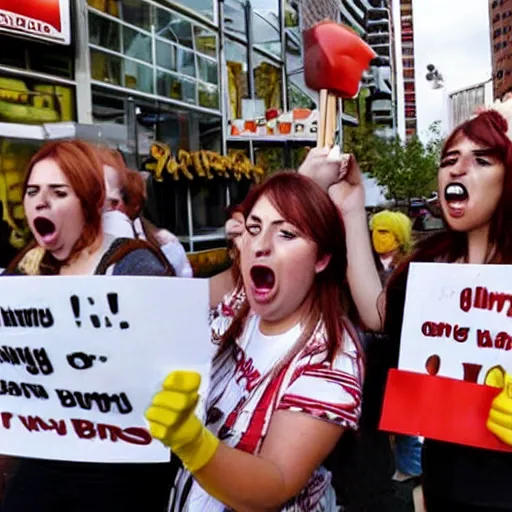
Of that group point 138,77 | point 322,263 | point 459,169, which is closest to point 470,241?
point 459,169

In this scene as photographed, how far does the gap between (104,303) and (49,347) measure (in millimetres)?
157

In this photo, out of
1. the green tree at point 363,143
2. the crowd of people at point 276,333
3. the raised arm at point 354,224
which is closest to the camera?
the crowd of people at point 276,333

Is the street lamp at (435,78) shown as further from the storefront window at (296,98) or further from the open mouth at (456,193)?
the open mouth at (456,193)

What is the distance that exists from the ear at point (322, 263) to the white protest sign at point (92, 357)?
9.3 inches

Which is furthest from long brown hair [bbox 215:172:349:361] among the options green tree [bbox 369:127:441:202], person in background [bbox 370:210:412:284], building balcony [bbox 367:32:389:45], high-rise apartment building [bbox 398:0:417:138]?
high-rise apartment building [bbox 398:0:417:138]

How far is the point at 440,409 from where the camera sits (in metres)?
1.30

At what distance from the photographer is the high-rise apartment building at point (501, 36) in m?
3.46

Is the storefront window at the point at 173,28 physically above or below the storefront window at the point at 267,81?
above

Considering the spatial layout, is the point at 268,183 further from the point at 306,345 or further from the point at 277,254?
the point at 306,345

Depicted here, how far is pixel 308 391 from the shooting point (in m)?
1.20

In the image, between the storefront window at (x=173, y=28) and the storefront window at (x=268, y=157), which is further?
the storefront window at (x=173, y=28)

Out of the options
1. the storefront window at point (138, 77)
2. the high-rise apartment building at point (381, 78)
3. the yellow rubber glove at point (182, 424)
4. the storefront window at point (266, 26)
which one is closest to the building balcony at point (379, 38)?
the high-rise apartment building at point (381, 78)

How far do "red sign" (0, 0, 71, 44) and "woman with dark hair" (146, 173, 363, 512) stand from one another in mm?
4782

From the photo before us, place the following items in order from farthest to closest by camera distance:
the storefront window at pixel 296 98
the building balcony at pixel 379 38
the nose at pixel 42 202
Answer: the building balcony at pixel 379 38 < the storefront window at pixel 296 98 < the nose at pixel 42 202
